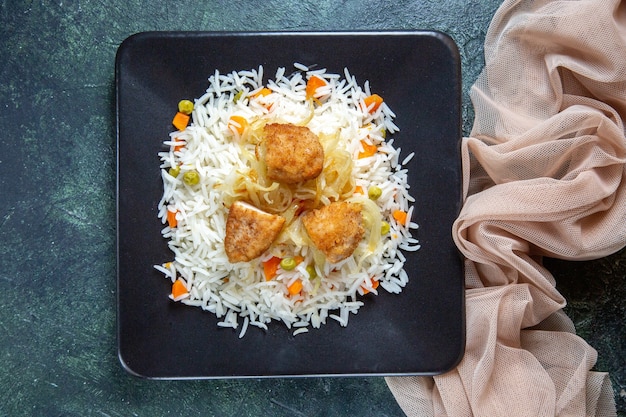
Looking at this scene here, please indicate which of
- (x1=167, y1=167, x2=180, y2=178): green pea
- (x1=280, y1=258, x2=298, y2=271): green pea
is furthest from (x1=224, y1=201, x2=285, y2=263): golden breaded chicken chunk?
(x1=167, y1=167, x2=180, y2=178): green pea

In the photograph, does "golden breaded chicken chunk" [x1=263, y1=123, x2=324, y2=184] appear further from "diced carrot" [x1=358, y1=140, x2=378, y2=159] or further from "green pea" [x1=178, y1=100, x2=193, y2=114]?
"green pea" [x1=178, y1=100, x2=193, y2=114]

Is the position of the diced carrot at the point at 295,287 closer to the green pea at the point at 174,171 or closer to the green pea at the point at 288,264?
the green pea at the point at 288,264

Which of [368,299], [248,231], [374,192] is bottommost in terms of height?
[368,299]

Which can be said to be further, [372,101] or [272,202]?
[372,101]

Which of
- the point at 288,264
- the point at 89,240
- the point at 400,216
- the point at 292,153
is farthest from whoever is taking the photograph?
the point at 89,240

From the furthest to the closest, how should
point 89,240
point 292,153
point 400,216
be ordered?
1. point 89,240
2. point 400,216
3. point 292,153

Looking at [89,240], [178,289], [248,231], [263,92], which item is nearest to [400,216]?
[248,231]

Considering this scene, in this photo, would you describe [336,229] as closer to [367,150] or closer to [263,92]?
[367,150]
